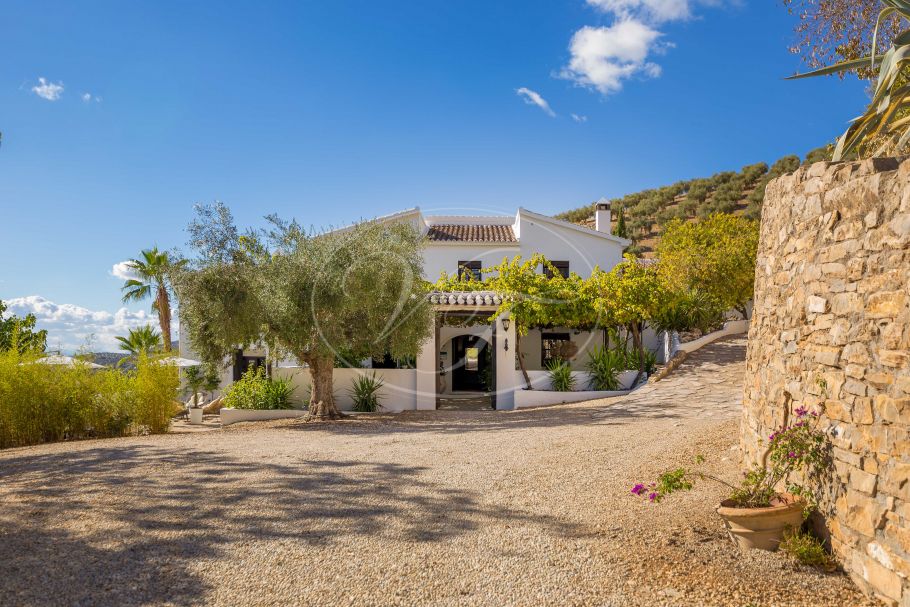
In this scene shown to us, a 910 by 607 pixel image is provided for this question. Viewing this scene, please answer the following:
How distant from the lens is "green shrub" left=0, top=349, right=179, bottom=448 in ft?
36.2

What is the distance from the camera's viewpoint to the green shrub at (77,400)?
36.2ft

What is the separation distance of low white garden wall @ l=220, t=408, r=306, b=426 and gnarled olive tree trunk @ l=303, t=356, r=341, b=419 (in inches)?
47.8

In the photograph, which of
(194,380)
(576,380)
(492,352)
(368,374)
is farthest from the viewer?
(194,380)

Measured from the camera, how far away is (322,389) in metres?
13.2

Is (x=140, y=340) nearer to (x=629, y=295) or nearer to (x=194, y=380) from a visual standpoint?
(x=194, y=380)

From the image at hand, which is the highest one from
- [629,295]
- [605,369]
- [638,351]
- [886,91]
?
[886,91]

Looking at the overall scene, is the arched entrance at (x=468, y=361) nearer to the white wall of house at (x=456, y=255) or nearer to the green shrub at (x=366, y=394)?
the white wall of house at (x=456, y=255)

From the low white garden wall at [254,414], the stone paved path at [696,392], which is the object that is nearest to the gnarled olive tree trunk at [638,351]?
the stone paved path at [696,392]

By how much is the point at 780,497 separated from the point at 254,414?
12.3m

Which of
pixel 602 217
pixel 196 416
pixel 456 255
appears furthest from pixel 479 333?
pixel 602 217

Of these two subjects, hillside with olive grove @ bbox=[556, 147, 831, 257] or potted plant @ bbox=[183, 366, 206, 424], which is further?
hillside with olive grove @ bbox=[556, 147, 831, 257]

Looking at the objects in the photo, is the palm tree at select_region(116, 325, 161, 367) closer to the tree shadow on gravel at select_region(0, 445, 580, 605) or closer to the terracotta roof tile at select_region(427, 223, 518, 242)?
the terracotta roof tile at select_region(427, 223, 518, 242)

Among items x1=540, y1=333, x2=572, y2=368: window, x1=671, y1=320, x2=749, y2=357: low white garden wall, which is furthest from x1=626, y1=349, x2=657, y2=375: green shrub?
x1=540, y1=333, x2=572, y2=368: window

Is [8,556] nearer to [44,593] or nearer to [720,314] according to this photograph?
[44,593]
